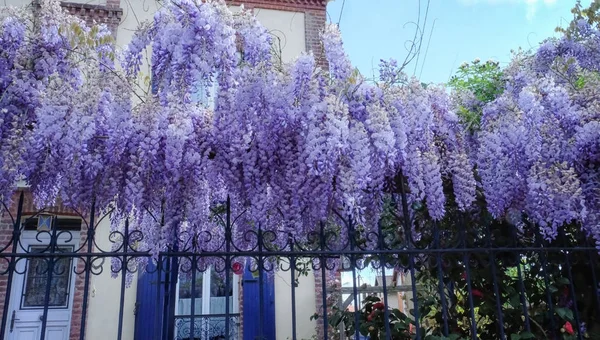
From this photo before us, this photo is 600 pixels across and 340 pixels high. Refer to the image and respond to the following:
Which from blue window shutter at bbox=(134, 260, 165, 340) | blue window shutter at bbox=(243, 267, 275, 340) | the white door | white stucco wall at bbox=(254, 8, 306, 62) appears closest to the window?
blue window shutter at bbox=(243, 267, 275, 340)

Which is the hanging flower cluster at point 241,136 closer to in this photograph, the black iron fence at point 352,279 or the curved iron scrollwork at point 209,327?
the black iron fence at point 352,279

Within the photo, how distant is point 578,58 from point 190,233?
10.8 feet

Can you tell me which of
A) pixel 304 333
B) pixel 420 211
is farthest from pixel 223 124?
pixel 304 333

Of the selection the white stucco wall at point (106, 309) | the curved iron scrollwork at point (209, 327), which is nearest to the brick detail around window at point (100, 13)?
the white stucco wall at point (106, 309)

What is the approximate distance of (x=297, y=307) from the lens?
634cm

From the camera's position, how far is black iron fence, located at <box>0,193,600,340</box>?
2.45 metres

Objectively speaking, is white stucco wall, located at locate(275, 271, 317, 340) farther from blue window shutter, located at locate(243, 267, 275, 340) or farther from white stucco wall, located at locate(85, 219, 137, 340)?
white stucco wall, located at locate(85, 219, 137, 340)

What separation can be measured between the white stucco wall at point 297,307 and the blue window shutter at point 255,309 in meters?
0.11

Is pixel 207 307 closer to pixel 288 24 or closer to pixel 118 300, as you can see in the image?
pixel 118 300

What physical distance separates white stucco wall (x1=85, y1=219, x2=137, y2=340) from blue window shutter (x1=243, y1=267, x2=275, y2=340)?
4.67 ft

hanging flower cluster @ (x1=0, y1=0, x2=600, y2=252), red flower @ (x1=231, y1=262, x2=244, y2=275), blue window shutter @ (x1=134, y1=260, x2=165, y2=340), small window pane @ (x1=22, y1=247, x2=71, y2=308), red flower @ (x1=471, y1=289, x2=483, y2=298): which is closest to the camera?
hanging flower cluster @ (x1=0, y1=0, x2=600, y2=252)

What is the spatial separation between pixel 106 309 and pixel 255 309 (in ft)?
6.22

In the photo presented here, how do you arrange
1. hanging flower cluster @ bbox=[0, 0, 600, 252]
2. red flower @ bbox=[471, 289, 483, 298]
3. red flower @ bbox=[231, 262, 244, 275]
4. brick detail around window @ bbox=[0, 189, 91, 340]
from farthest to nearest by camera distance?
brick detail around window @ bbox=[0, 189, 91, 340], red flower @ bbox=[231, 262, 244, 275], red flower @ bbox=[471, 289, 483, 298], hanging flower cluster @ bbox=[0, 0, 600, 252]

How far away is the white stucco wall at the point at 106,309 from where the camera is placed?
5.79 metres
